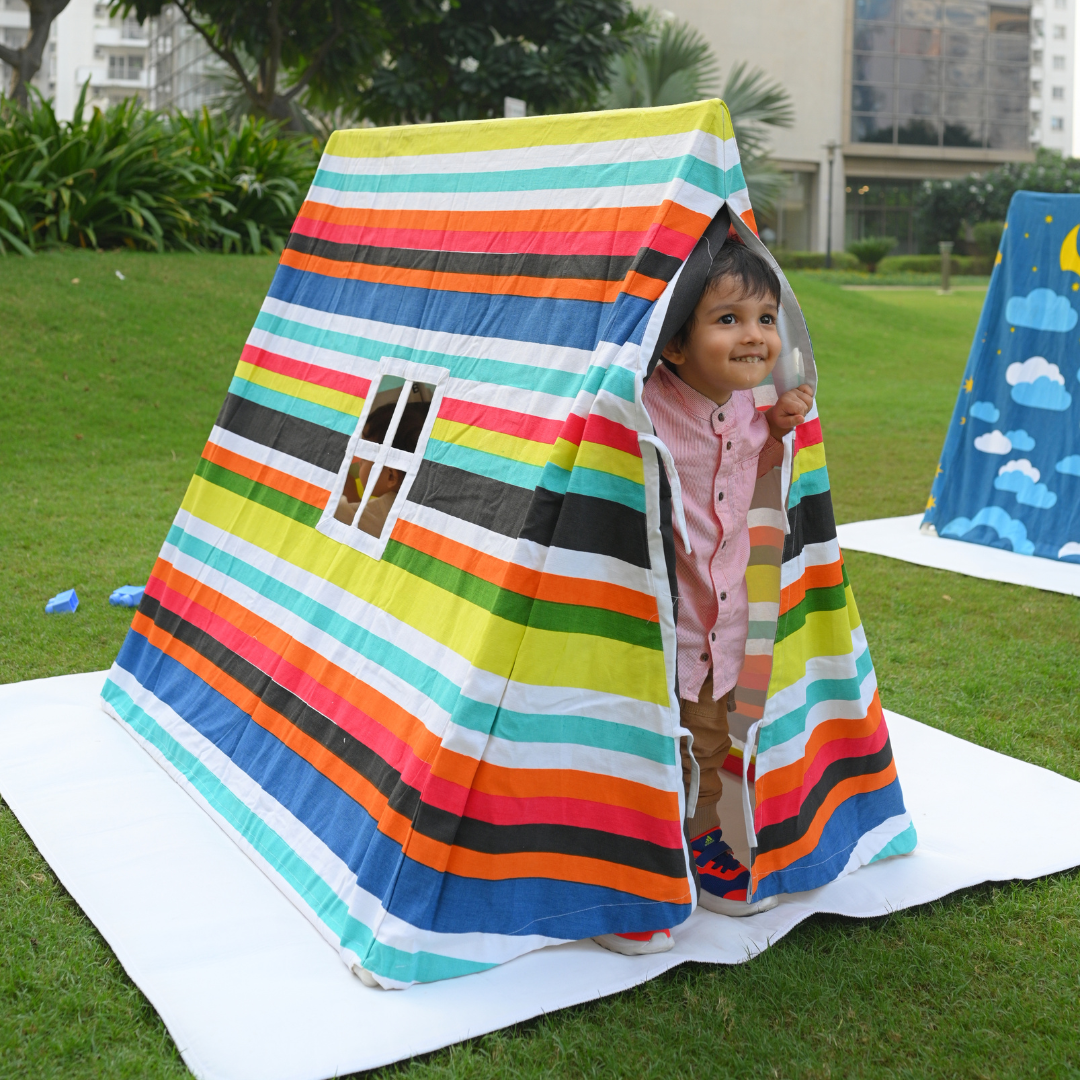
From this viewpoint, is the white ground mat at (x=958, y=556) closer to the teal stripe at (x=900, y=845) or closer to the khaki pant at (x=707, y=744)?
the teal stripe at (x=900, y=845)

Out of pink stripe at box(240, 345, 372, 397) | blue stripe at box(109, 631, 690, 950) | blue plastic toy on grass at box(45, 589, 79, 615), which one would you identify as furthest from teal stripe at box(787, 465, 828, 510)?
blue plastic toy on grass at box(45, 589, 79, 615)

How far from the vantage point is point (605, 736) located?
2445mm

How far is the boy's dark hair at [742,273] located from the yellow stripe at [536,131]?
26 centimetres

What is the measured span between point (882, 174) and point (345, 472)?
48.0m

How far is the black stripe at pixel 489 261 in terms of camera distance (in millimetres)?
2566

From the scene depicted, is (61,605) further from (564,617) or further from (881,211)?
(881,211)

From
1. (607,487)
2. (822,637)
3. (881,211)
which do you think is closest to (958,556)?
(822,637)

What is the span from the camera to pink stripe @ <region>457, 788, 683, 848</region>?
2445mm

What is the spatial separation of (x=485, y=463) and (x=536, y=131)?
89cm

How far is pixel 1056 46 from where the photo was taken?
79.1 metres

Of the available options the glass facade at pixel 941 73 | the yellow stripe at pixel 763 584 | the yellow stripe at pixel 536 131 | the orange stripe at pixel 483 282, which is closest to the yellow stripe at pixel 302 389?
the orange stripe at pixel 483 282

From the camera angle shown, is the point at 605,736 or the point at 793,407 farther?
the point at 793,407

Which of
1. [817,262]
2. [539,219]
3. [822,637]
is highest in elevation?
[539,219]

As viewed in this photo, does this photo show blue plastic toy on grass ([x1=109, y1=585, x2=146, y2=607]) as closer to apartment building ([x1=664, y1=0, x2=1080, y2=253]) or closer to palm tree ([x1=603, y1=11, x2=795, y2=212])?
palm tree ([x1=603, y1=11, x2=795, y2=212])
